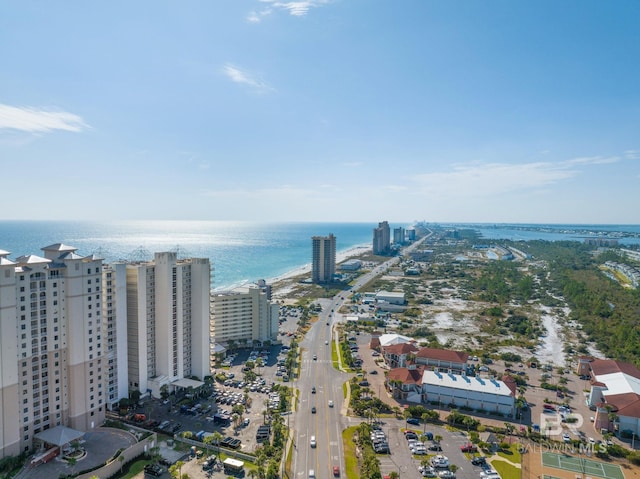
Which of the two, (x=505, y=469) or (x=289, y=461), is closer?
(x=505, y=469)

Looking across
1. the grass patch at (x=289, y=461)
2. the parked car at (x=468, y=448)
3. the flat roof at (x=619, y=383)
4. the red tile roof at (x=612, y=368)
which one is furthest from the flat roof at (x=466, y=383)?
the grass patch at (x=289, y=461)

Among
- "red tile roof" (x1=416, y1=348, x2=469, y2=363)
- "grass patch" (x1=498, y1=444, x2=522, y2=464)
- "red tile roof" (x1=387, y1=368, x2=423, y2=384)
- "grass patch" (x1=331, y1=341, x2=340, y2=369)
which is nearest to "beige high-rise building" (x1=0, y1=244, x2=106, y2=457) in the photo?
"grass patch" (x1=331, y1=341, x2=340, y2=369)

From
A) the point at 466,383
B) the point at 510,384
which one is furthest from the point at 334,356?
the point at 510,384

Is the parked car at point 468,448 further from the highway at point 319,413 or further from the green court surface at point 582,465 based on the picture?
the highway at point 319,413

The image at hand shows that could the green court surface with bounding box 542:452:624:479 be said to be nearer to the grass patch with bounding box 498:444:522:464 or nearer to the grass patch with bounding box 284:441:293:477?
the grass patch with bounding box 498:444:522:464

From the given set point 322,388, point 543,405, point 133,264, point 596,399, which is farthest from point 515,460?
point 133,264

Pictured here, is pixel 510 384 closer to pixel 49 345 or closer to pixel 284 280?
pixel 49 345

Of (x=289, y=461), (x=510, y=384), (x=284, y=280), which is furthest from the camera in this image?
(x=284, y=280)
